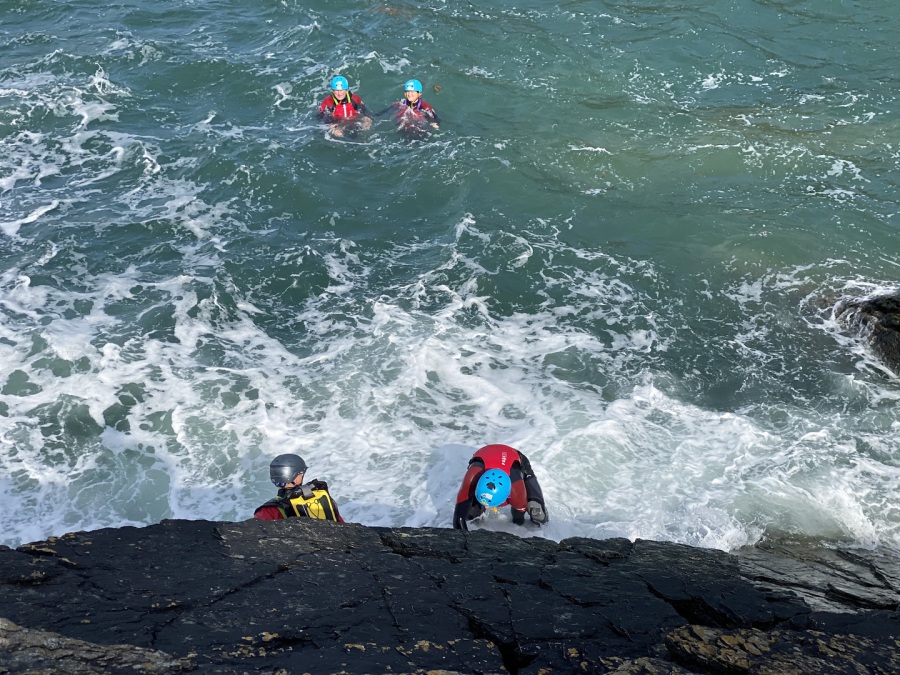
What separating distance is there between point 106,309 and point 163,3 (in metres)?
13.2

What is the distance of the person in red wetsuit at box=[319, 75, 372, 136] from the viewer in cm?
1577

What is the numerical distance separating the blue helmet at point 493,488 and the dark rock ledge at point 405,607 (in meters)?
0.50

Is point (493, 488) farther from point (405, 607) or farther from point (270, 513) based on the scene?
point (405, 607)

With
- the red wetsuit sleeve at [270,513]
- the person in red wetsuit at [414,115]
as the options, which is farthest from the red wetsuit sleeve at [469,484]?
the person in red wetsuit at [414,115]

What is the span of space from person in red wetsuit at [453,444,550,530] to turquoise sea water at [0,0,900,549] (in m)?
0.84

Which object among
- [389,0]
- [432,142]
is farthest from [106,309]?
[389,0]

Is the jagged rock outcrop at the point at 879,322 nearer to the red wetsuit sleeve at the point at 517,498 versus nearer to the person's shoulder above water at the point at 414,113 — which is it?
→ the red wetsuit sleeve at the point at 517,498

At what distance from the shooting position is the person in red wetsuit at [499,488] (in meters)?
7.56

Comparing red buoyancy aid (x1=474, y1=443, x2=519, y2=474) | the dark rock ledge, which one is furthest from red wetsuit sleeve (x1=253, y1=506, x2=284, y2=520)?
red buoyancy aid (x1=474, y1=443, x2=519, y2=474)

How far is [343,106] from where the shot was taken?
1593 centimetres

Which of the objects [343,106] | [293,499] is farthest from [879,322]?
[343,106]

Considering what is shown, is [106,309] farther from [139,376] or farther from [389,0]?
[389,0]

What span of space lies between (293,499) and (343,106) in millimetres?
10431

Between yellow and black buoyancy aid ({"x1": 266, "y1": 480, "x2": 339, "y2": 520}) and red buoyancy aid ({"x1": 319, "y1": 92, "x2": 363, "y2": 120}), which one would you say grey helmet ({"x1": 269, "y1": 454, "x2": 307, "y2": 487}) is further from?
red buoyancy aid ({"x1": 319, "y1": 92, "x2": 363, "y2": 120})
